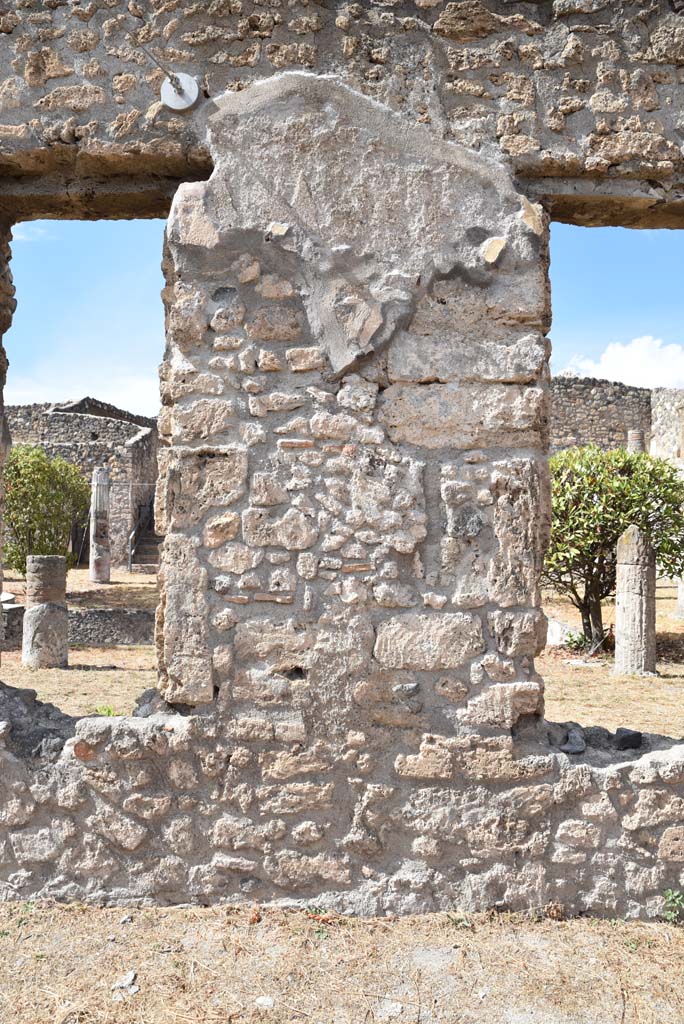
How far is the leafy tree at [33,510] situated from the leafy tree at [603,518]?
29.1ft

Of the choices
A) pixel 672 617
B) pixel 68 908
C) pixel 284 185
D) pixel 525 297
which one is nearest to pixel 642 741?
pixel 525 297

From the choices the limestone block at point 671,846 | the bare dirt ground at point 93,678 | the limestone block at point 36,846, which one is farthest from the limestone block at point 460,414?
the bare dirt ground at point 93,678

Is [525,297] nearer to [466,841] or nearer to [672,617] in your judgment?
[466,841]

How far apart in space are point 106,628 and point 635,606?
23.3ft

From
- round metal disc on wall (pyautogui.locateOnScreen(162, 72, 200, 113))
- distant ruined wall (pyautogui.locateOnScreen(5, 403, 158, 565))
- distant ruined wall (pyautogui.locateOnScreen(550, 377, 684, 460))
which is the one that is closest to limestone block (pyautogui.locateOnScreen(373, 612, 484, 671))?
round metal disc on wall (pyautogui.locateOnScreen(162, 72, 200, 113))

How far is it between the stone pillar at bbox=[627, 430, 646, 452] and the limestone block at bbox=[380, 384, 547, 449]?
2049cm

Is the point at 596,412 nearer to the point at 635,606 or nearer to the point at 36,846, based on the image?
the point at 635,606

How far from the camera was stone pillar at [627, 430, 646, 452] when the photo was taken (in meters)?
22.2

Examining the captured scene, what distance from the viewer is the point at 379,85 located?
3.07 meters

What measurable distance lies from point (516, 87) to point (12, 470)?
12870mm

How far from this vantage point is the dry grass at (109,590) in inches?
566

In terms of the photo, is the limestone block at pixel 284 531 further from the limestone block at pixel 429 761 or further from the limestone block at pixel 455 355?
the limestone block at pixel 429 761

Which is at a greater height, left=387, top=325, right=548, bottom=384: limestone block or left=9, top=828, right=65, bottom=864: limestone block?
left=387, top=325, right=548, bottom=384: limestone block

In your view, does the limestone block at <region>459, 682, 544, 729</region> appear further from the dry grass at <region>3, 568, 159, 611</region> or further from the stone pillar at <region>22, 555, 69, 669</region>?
the dry grass at <region>3, 568, 159, 611</region>
